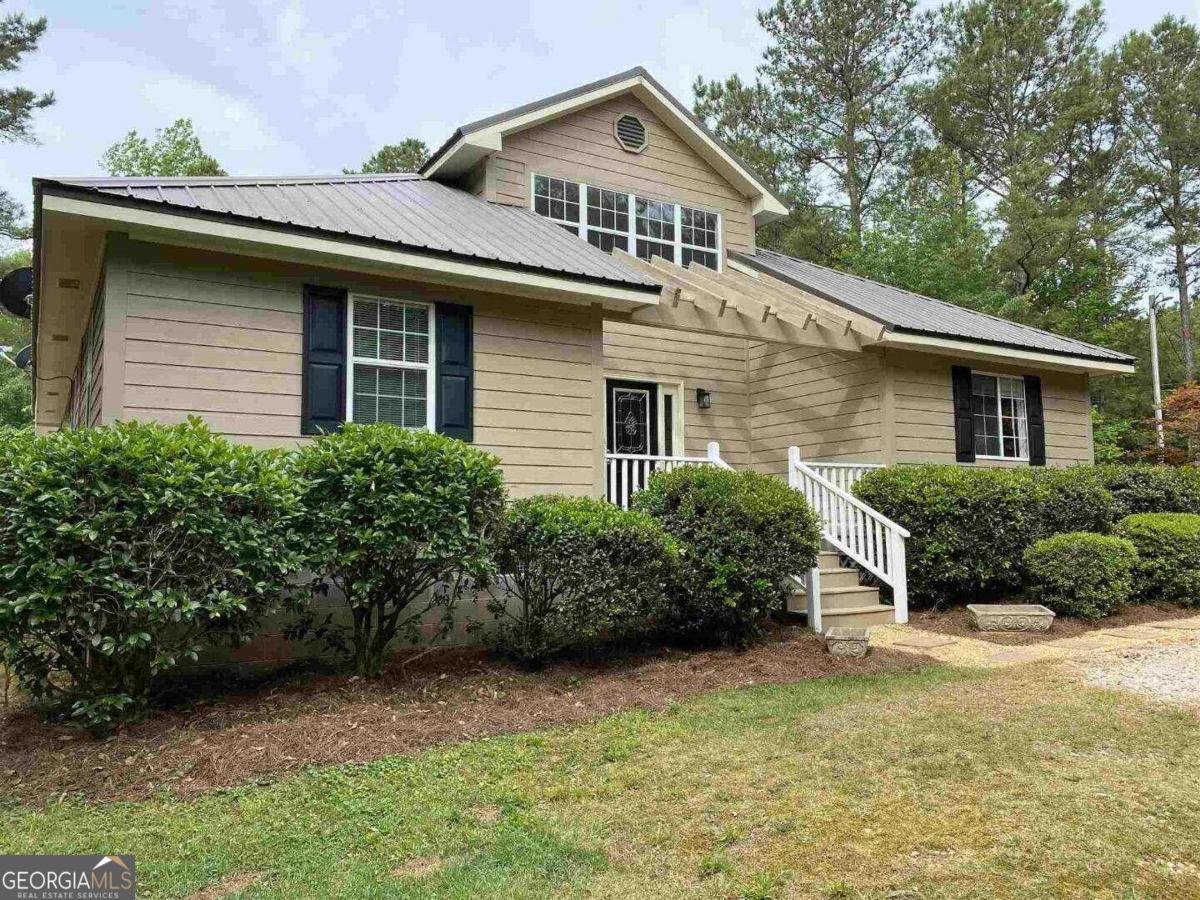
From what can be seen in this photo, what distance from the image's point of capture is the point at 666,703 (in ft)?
17.6

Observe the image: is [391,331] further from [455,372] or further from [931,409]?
[931,409]

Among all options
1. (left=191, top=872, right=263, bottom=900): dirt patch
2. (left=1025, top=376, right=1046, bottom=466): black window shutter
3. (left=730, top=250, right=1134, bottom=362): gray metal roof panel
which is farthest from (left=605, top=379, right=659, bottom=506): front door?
(left=191, top=872, right=263, bottom=900): dirt patch

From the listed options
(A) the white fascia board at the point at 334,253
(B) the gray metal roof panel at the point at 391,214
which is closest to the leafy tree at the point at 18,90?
(B) the gray metal roof panel at the point at 391,214

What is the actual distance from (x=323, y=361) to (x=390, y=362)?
0.59m

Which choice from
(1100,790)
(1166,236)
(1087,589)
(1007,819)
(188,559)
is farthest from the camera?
(1166,236)

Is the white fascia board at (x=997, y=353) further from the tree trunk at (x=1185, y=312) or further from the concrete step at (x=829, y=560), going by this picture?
the tree trunk at (x=1185, y=312)

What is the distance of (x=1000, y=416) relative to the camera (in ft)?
38.5

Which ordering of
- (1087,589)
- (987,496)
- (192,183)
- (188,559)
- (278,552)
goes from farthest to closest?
(987,496) < (1087,589) < (192,183) < (278,552) < (188,559)

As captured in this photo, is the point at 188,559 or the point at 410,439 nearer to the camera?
the point at 188,559

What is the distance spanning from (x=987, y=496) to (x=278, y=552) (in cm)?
727

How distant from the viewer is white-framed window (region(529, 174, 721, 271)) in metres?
11.0

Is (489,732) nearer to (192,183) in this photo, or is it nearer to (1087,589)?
(192,183)

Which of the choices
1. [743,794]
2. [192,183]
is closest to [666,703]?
[743,794]

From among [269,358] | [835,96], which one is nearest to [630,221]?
[269,358]
